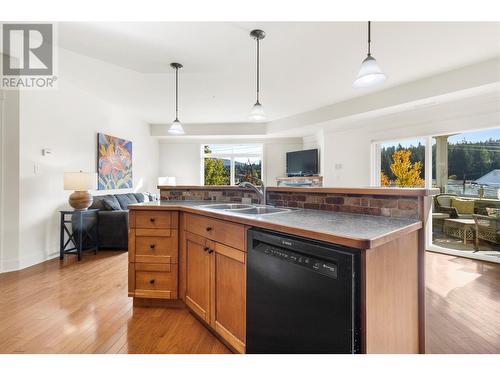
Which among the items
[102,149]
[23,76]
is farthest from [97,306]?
[102,149]

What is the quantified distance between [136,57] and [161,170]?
4249 mm

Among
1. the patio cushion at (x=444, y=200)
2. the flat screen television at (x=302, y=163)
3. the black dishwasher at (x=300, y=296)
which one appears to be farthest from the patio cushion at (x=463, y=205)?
the black dishwasher at (x=300, y=296)

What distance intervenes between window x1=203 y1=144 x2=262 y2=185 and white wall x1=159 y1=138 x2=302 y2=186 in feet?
0.71

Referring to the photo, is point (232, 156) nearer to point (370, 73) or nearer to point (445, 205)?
point (445, 205)

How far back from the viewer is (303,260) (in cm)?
105

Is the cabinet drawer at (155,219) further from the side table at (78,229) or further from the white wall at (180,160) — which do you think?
the white wall at (180,160)

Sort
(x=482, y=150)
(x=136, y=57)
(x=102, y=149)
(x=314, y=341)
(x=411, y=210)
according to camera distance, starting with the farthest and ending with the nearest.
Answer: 1. (x=102, y=149)
2. (x=482, y=150)
3. (x=136, y=57)
4. (x=411, y=210)
5. (x=314, y=341)

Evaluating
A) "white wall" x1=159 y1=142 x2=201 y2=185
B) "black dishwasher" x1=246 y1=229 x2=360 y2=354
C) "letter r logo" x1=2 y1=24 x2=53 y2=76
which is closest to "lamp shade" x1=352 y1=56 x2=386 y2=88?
"black dishwasher" x1=246 y1=229 x2=360 y2=354

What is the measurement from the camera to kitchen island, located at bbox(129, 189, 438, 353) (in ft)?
3.18

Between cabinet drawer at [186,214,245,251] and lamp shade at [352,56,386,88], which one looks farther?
lamp shade at [352,56,386,88]

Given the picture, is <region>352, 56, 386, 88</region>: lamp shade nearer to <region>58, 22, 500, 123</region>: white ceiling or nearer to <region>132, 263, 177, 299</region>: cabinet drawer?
<region>58, 22, 500, 123</region>: white ceiling

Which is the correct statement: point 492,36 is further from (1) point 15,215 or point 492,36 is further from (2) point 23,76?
(1) point 15,215

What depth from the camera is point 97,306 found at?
210 cm
